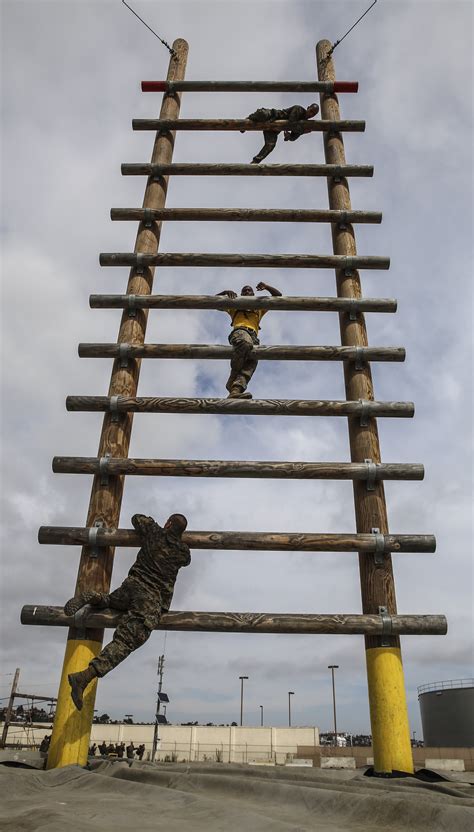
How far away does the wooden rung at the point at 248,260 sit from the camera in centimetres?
695

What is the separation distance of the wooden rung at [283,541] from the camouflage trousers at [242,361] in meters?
1.75

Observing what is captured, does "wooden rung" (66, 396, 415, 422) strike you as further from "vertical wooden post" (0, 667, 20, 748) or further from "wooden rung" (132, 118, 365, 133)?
"vertical wooden post" (0, 667, 20, 748)

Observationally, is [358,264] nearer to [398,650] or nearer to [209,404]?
[209,404]

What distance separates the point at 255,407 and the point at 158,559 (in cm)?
182

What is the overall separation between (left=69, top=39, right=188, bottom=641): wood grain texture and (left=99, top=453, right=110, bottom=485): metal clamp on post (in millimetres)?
36

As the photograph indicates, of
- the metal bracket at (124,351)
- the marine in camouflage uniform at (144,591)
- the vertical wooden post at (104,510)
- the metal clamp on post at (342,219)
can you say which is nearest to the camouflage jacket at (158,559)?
the marine in camouflage uniform at (144,591)

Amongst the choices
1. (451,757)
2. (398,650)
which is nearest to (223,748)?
(451,757)

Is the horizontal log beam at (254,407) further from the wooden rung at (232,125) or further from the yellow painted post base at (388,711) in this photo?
the wooden rung at (232,125)

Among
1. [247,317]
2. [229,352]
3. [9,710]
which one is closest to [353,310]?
[247,317]

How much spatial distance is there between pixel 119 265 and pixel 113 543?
3.49 metres

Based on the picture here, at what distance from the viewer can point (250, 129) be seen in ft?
27.5

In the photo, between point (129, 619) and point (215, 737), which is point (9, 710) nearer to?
point (129, 619)

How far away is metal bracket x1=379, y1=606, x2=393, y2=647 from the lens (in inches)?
195

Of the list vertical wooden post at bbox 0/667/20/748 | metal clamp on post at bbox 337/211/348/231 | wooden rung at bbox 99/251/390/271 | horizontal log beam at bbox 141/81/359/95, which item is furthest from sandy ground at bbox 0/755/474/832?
vertical wooden post at bbox 0/667/20/748
